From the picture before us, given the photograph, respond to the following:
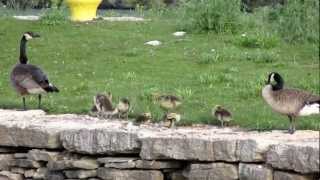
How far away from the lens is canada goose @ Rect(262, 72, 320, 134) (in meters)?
10.3

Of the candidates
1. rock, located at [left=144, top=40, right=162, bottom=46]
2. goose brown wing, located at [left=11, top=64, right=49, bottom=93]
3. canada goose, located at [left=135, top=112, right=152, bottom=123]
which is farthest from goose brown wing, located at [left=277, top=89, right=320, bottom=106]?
rock, located at [left=144, top=40, right=162, bottom=46]

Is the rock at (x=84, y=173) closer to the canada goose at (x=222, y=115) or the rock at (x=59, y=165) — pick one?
the rock at (x=59, y=165)

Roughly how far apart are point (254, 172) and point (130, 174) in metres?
1.66

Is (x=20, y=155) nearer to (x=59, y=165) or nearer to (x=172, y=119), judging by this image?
(x=59, y=165)

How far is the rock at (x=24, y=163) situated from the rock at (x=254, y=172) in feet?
9.71

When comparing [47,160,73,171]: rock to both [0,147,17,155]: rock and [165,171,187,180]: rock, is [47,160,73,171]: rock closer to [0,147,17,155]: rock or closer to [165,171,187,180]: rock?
[0,147,17,155]: rock

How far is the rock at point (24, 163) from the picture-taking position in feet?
37.8

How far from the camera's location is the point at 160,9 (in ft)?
89.6

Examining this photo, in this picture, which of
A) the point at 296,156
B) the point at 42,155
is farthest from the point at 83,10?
the point at 296,156

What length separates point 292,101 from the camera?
34.1 feet

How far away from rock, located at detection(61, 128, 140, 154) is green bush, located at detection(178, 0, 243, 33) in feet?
31.4

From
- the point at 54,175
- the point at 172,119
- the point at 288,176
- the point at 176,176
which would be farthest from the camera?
the point at 54,175

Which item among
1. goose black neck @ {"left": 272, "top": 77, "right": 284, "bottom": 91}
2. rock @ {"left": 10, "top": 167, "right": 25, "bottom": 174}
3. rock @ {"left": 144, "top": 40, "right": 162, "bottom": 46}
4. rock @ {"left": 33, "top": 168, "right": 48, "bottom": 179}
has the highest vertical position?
goose black neck @ {"left": 272, "top": 77, "right": 284, "bottom": 91}

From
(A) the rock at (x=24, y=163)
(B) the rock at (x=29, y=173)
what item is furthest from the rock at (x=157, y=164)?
(B) the rock at (x=29, y=173)
